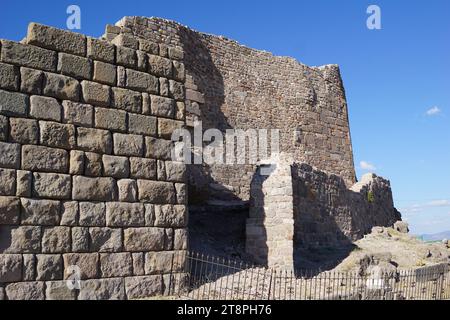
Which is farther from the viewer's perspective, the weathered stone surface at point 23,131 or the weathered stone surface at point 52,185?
the weathered stone surface at point 52,185

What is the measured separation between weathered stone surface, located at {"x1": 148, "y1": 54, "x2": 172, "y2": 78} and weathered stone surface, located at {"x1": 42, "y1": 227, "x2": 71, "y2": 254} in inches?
113

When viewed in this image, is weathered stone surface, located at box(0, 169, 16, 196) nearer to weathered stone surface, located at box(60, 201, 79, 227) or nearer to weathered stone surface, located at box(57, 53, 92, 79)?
weathered stone surface, located at box(60, 201, 79, 227)

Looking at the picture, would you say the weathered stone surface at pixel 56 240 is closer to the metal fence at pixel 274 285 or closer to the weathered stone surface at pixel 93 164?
the weathered stone surface at pixel 93 164

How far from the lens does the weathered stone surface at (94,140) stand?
7.18m

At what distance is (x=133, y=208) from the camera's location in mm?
Result: 7590

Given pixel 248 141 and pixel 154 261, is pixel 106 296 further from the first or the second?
pixel 248 141

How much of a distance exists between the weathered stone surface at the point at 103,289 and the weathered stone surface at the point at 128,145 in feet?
5.99

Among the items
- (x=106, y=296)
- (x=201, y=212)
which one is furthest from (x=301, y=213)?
(x=106, y=296)

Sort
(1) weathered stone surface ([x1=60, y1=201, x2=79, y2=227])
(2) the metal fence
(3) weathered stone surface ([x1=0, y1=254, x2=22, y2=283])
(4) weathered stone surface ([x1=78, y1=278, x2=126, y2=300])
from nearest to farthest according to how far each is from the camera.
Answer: (3) weathered stone surface ([x1=0, y1=254, x2=22, y2=283]), (1) weathered stone surface ([x1=60, y1=201, x2=79, y2=227]), (4) weathered stone surface ([x1=78, y1=278, x2=126, y2=300]), (2) the metal fence

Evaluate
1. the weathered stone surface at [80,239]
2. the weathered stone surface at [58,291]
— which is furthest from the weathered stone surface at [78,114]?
the weathered stone surface at [58,291]

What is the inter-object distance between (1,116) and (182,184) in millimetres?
2918

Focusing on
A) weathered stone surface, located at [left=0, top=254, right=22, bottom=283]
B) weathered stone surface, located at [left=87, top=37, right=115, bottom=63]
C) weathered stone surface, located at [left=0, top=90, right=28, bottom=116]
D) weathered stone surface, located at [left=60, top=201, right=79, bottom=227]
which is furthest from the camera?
weathered stone surface, located at [left=87, top=37, right=115, bottom=63]

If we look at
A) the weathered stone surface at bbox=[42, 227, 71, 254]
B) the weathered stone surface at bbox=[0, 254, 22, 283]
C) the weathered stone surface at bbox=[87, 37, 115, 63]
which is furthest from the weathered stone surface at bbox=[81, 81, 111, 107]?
the weathered stone surface at bbox=[0, 254, 22, 283]

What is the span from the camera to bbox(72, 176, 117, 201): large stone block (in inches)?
277
